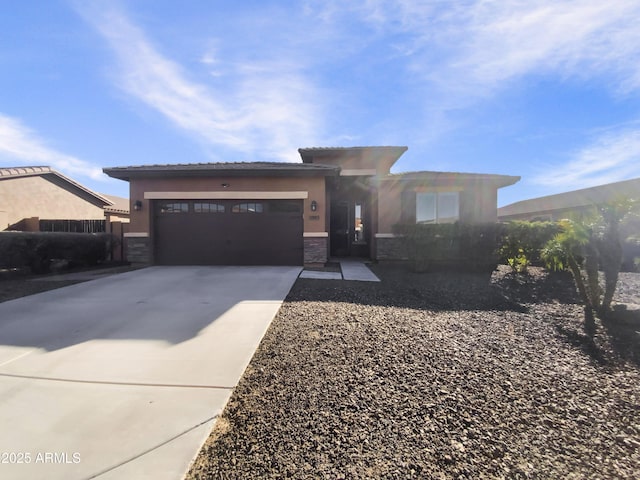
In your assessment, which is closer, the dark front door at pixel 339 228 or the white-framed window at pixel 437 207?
the white-framed window at pixel 437 207

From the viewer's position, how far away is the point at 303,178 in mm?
11062

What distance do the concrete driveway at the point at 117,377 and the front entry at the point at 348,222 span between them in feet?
27.4

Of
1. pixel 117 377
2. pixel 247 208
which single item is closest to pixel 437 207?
pixel 247 208

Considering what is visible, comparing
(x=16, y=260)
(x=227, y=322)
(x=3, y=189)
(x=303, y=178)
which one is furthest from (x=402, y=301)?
(x=3, y=189)

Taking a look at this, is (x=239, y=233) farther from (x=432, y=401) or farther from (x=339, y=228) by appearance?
(x=432, y=401)

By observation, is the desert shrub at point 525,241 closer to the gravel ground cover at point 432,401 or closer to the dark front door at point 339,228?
the gravel ground cover at point 432,401

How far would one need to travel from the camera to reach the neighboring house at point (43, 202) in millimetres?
15586

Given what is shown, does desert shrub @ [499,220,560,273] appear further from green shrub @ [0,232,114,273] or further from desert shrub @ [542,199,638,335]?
green shrub @ [0,232,114,273]

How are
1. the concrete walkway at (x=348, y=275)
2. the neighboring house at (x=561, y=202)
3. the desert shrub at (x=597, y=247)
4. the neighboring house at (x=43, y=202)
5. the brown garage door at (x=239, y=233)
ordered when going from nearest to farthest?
the desert shrub at (x=597, y=247) < the concrete walkway at (x=348, y=275) < the brown garage door at (x=239, y=233) < the neighboring house at (x=43, y=202) < the neighboring house at (x=561, y=202)

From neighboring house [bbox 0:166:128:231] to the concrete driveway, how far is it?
455 inches

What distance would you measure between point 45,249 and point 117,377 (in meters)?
9.66

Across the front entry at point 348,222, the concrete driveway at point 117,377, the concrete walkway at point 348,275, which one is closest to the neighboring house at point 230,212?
the concrete walkway at point 348,275

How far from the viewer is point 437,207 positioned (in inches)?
477

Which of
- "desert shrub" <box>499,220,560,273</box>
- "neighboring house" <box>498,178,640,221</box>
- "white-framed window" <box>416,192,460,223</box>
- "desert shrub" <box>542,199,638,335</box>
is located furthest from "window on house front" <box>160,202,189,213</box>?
"neighboring house" <box>498,178,640,221</box>
